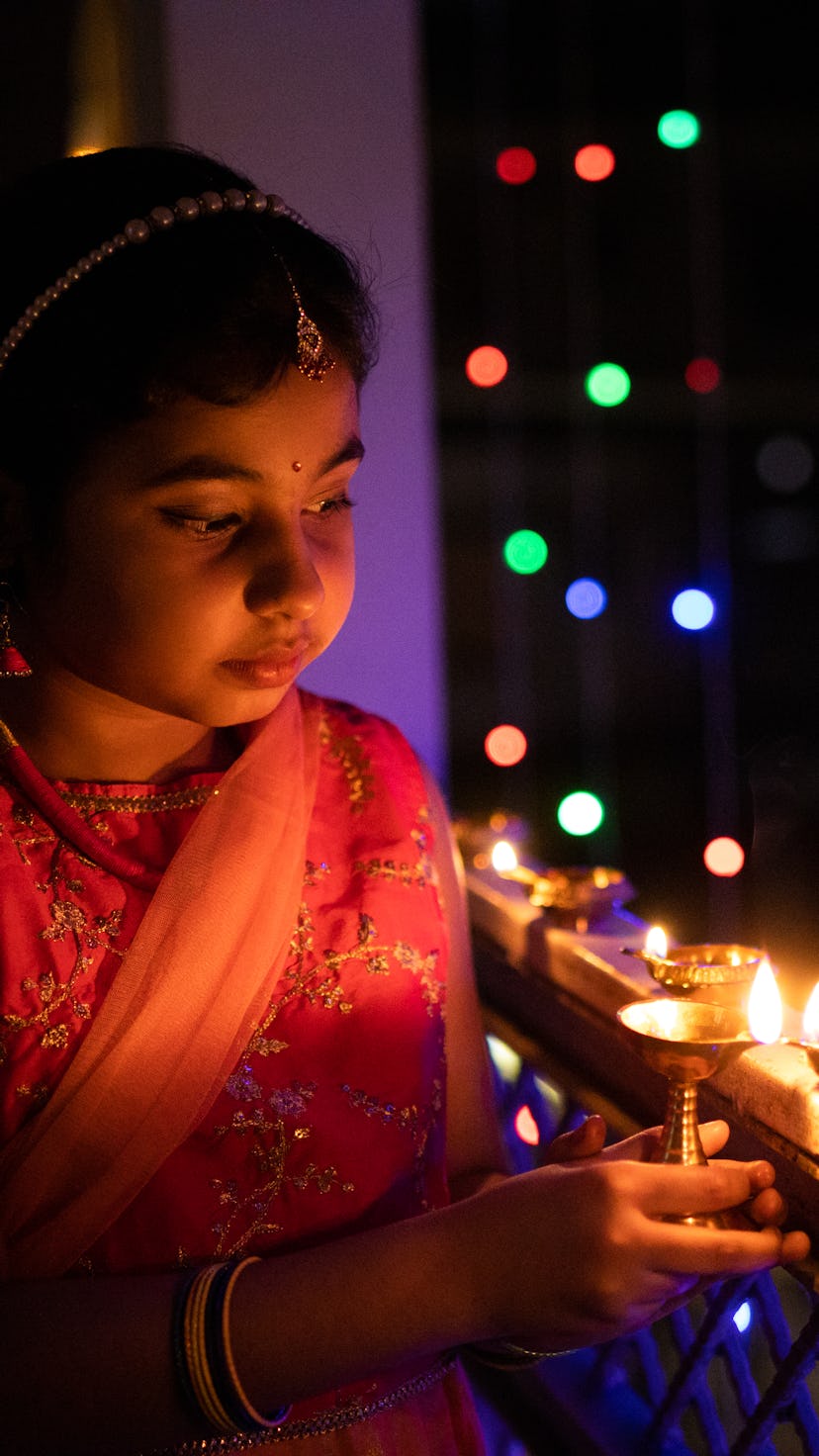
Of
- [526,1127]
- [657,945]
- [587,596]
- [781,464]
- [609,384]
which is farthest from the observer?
[781,464]

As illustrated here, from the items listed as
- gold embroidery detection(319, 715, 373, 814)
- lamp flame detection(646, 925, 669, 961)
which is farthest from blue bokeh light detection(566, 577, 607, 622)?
lamp flame detection(646, 925, 669, 961)

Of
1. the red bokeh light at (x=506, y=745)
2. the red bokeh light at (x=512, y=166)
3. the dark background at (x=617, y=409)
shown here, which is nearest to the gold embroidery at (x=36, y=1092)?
the red bokeh light at (x=512, y=166)

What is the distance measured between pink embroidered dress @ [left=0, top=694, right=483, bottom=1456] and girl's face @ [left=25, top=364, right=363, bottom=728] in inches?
7.9

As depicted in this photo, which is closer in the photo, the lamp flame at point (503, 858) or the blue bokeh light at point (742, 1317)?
the blue bokeh light at point (742, 1317)

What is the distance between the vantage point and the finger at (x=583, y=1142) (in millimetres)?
948

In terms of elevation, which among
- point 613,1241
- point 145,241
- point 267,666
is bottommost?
point 613,1241

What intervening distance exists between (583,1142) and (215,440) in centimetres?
60

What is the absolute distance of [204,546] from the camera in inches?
37.2

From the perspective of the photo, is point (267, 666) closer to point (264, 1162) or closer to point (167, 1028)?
point (167, 1028)

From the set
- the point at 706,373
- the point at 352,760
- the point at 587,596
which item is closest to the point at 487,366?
the point at 706,373

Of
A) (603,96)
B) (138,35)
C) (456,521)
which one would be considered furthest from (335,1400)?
(456,521)

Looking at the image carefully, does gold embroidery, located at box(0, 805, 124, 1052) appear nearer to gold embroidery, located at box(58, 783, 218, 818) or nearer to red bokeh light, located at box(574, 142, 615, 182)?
gold embroidery, located at box(58, 783, 218, 818)

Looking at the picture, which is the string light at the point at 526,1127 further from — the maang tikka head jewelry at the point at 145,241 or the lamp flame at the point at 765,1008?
the maang tikka head jewelry at the point at 145,241

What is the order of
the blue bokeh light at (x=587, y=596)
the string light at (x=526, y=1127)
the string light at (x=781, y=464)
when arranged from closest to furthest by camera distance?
the string light at (x=526, y=1127), the blue bokeh light at (x=587, y=596), the string light at (x=781, y=464)
